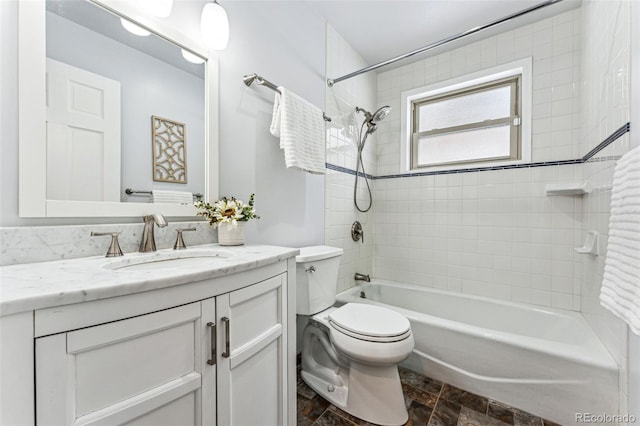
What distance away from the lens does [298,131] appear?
1.59m

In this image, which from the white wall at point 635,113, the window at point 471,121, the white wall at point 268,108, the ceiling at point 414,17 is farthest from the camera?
the window at point 471,121

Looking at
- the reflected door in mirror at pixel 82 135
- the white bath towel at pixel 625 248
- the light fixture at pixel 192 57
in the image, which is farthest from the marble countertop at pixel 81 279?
the white bath towel at pixel 625 248

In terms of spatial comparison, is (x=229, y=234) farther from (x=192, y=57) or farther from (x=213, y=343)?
(x=192, y=57)

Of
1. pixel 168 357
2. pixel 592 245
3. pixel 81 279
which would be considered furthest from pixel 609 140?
pixel 81 279

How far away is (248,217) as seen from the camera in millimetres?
1293

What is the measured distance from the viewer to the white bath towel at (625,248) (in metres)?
0.80

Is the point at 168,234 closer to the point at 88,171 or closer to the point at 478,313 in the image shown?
the point at 88,171

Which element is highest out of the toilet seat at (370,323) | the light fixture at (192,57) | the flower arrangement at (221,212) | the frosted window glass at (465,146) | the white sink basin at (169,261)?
the light fixture at (192,57)

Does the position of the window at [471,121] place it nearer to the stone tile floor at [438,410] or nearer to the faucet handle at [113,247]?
the stone tile floor at [438,410]

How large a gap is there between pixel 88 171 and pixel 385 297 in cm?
225

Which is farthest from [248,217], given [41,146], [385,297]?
[385,297]

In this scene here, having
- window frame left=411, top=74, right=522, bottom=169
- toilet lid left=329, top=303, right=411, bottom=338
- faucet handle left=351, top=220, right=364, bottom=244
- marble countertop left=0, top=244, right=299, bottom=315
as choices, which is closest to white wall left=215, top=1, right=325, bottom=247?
faucet handle left=351, top=220, right=364, bottom=244

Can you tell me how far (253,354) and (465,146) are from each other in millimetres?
2357

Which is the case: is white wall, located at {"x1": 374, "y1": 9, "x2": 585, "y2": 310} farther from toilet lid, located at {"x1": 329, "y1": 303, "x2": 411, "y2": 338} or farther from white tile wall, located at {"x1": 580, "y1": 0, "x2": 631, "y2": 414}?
toilet lid, located at {"x1": 329, "y1": 303, "x2": 411, "y2": 338}
